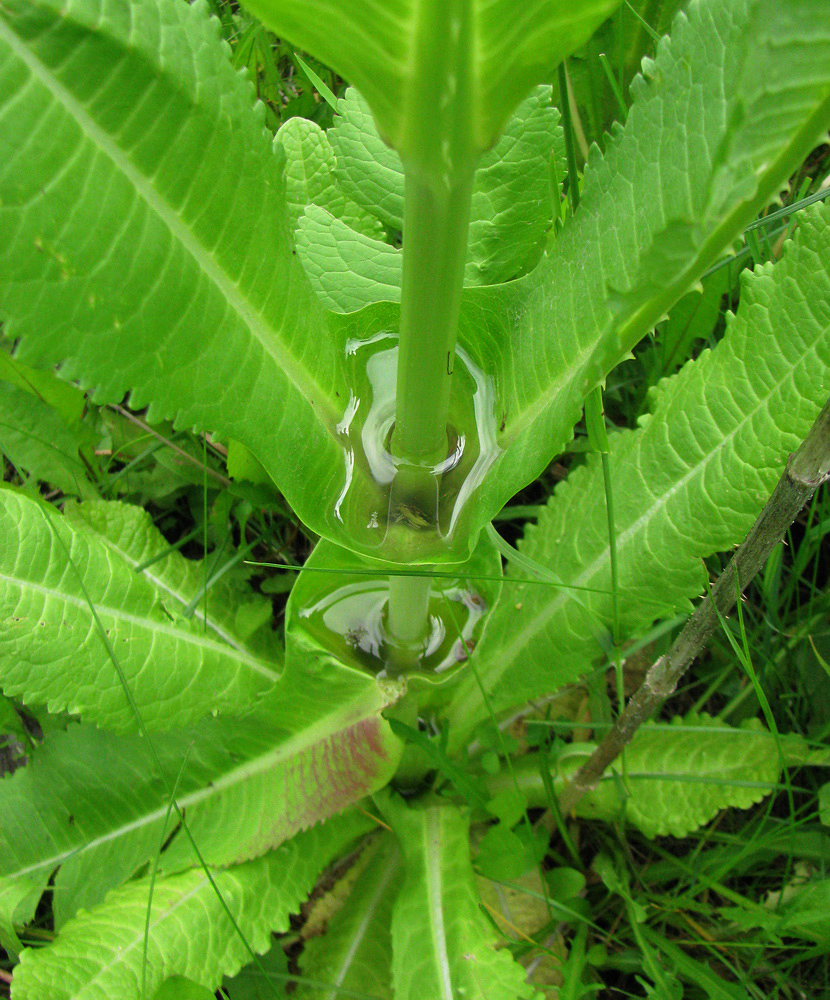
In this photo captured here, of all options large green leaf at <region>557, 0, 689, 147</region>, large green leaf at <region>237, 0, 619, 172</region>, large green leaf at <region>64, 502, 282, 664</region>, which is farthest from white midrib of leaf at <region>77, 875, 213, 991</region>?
large green leaf at <region>557, 0, 689, 147</region>

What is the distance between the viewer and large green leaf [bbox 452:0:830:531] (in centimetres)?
46

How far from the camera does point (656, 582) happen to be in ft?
4.02

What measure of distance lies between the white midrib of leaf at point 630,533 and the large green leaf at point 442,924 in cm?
30

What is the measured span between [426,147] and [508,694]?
3.24ft

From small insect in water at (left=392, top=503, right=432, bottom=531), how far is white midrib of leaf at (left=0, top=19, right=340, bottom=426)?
124 millimetres

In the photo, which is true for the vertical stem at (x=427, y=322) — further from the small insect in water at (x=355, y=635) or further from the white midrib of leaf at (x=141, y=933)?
the white midrib of leaf at (x=141, y=933)

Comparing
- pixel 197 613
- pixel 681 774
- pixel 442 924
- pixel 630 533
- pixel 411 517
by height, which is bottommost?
pixel 442 924

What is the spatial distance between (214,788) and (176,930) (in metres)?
0.21

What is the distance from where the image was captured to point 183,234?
767 mm

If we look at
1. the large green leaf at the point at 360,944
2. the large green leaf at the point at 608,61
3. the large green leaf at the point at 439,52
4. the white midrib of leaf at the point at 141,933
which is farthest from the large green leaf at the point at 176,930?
the large green leaf at the point at 608,61

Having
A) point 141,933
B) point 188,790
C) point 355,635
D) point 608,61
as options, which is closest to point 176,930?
point 141,933

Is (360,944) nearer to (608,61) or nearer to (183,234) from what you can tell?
(183,234)

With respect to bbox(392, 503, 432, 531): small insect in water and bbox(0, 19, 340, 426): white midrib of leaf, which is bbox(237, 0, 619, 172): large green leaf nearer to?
bbox(0, 19, 340, 426): white midrib of leaf

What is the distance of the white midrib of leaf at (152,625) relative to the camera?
3.81 ft
